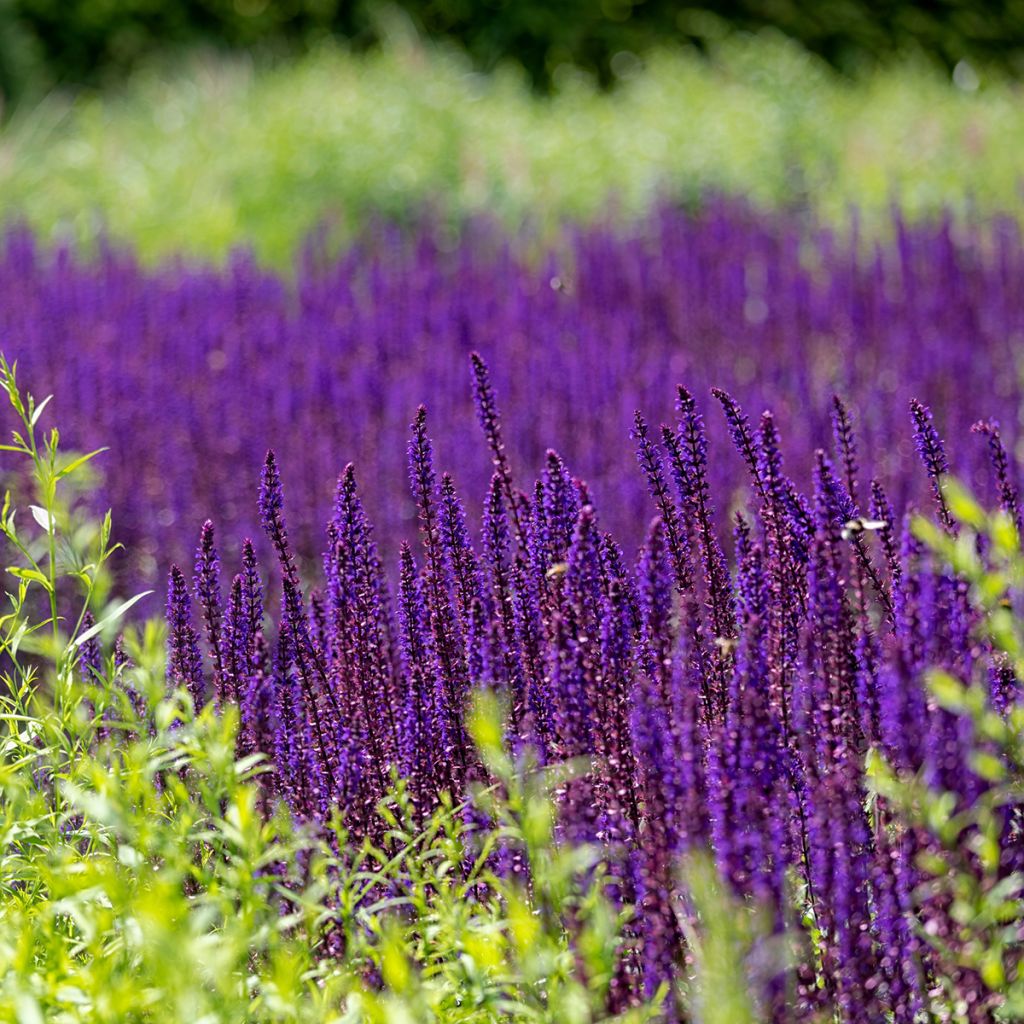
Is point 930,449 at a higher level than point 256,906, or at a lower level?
higher

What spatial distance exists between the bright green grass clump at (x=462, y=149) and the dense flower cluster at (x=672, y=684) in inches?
252

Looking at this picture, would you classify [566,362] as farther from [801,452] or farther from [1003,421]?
[1003,421]

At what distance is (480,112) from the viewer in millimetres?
13617

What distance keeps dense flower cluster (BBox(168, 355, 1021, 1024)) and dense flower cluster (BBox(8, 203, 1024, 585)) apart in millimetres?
2241

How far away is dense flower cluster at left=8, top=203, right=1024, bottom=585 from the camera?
557cm

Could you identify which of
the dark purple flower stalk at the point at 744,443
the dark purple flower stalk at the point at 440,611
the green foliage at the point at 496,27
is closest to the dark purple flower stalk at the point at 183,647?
the dark purple flower stalk at the point at 440,611

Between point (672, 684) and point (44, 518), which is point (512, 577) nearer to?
point (672, 684)

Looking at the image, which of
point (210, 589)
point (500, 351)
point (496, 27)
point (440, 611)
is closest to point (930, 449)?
point (440, 611)

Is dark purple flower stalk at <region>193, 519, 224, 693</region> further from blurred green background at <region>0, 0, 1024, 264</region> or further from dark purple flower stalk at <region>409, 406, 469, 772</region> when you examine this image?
blurred green background at <region>0, 0, 1024, 264</region>

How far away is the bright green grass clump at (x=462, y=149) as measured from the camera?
11.0 metres

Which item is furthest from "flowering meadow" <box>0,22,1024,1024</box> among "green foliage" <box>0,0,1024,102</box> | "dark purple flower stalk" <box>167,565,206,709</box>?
"green foliage" <box>0,0,1024,102</box>

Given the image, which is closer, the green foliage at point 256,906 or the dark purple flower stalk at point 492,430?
the green foliage at point 256,906

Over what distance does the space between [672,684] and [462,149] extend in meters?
10.4

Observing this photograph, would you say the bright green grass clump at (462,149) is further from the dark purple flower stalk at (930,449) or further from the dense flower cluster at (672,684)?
the dark purple flower stalk at (930,449)
